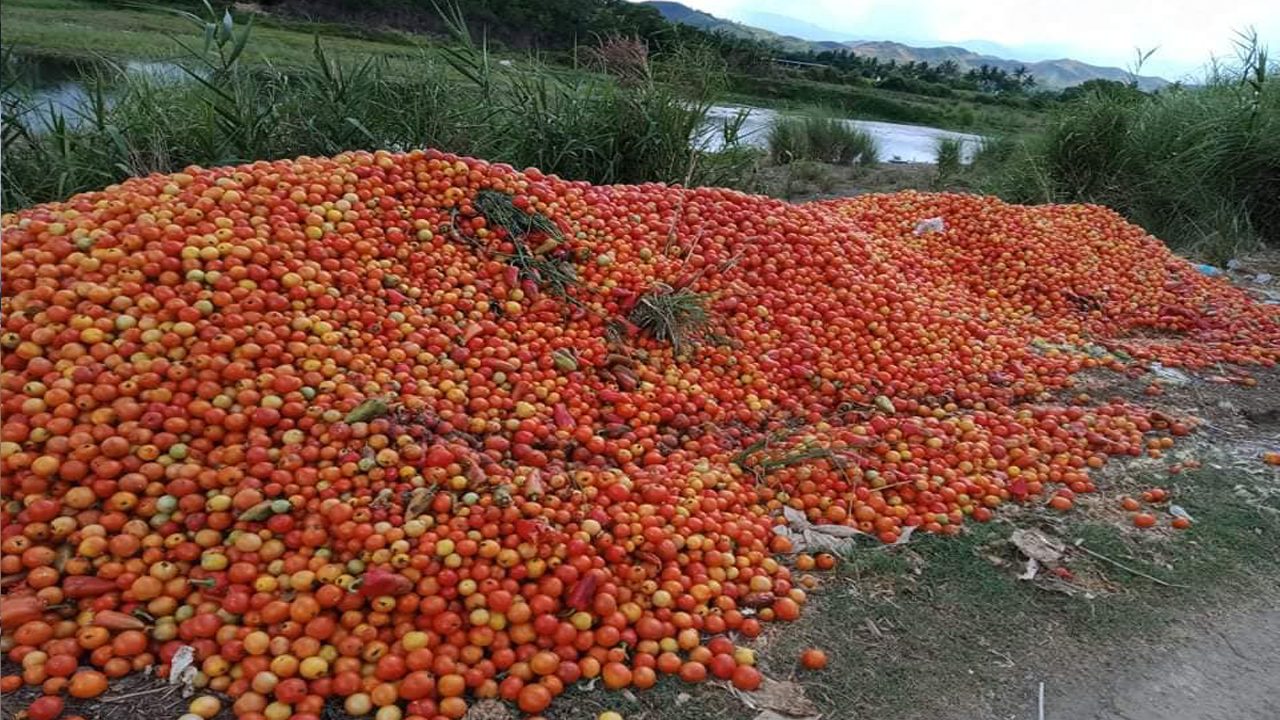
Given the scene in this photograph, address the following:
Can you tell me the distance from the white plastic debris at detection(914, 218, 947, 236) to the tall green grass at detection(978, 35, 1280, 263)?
2.60 meters

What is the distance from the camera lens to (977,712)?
2.20 meters

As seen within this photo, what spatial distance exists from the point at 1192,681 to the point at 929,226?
464 cm

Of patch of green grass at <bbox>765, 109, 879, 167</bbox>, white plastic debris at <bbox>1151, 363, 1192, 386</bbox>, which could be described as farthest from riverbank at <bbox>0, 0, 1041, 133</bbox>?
white plastic debris at <bbox>1151, 363, 1192, 386</bbox>

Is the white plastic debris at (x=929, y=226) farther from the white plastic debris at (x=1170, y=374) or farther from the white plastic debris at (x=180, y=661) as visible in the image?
the white plastic debris at (x=180, y=661)

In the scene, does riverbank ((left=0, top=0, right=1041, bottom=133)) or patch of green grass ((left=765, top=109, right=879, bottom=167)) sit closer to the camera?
patch of green grass ((left=765, top=109, right=879, bottom=167))

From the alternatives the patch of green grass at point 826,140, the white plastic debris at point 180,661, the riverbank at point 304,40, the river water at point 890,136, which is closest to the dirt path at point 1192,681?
the white plastic debris at point 180,661

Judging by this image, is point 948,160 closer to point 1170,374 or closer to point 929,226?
point 929,226

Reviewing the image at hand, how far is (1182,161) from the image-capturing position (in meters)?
7.91

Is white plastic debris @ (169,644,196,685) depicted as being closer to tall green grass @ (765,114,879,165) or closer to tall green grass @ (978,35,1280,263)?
tall green grass @ (978,35,1280,263)

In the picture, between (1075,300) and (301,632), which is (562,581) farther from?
(1075,300)

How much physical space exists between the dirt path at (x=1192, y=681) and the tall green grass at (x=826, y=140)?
10.9 m

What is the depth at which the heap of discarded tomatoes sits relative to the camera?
212 cm

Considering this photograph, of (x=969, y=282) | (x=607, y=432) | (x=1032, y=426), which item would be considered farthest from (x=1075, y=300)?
(x=607, y=432)

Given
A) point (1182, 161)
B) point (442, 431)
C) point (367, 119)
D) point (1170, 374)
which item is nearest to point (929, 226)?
point (1170, 374)
